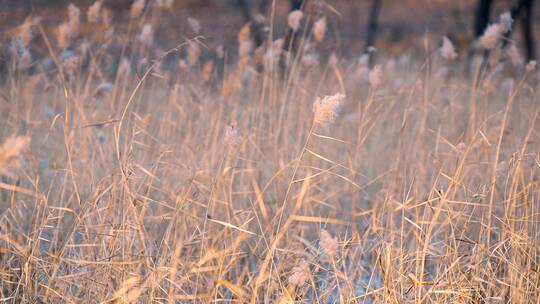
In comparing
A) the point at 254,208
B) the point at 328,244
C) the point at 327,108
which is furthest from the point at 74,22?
the point at 328,244

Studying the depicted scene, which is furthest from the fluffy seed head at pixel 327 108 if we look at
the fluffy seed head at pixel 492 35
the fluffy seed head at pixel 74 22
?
the fluffy seed head at pixel 74 22

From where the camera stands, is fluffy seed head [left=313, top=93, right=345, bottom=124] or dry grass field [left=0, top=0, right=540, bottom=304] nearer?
fluffy seed head [left=313, top=93, right=345, bottom=124]

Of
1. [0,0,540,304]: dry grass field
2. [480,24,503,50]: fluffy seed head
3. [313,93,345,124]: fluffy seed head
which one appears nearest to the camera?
[313,93,345,124]: fluffy seed head

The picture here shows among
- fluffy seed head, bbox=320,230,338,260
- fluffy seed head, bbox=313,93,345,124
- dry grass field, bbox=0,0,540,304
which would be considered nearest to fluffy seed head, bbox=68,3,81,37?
A: dry grass field, bbox=0,0,540,304

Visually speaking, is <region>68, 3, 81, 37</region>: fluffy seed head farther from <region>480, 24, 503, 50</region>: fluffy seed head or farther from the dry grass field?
<region>480, 24, 503, 50</region>: fluffy seed head

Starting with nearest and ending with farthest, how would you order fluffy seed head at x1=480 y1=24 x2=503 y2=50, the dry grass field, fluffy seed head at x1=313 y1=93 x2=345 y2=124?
fluffy seed head at x1=313 y1=93 x2=345 y2=124
the dry grass field
fluffy seed head at x1=480 y1=24 x2=503 y2=50

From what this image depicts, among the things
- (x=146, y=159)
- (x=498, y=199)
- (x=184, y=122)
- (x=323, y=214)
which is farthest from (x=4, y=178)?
(x=498, y=199)

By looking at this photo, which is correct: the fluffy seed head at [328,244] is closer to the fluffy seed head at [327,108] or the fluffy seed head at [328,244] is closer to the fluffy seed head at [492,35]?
the fluffy seed head at [327,108]

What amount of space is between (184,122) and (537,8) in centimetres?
1938

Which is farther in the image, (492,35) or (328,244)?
(492,35)

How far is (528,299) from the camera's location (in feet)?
6.05

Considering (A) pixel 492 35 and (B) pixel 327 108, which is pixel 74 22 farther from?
(A) pixel 492 35

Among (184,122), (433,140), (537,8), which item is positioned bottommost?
(537,8)

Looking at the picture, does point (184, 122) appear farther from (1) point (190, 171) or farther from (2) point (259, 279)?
(2) point (259, 279)
